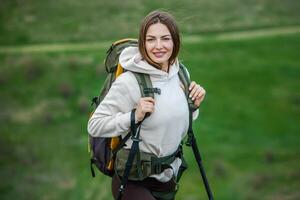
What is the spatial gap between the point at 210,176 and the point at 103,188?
5.66m

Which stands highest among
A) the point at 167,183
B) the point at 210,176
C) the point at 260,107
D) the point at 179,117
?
the point at 179,117

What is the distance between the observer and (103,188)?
16.6 m

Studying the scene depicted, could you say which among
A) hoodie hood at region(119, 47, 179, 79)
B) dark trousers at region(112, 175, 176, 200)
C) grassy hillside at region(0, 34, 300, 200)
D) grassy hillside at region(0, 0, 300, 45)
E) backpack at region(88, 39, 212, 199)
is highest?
hoodie hood at region(119, 47, 179, 79)

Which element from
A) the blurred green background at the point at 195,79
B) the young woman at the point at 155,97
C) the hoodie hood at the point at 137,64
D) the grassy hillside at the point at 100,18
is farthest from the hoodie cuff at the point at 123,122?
the grassy hillside at the point at 100,18

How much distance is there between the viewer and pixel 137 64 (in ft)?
12.3

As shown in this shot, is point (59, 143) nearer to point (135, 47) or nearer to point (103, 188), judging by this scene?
point (103, 188)

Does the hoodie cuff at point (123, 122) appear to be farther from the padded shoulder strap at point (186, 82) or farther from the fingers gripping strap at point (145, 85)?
the padded shoulder strap at point (186, 82)

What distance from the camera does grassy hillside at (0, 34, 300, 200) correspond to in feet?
66.7

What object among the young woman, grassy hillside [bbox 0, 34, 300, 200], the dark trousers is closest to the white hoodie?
the young woman

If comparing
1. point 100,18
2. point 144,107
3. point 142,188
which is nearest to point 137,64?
point 144,107

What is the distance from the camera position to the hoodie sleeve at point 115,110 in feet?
12.3

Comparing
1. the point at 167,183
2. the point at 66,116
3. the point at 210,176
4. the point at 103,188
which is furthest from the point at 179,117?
the point at 66,116

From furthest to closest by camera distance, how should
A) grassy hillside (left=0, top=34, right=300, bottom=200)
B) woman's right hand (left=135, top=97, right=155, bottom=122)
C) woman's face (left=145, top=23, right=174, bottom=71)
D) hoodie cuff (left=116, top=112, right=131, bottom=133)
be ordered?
grassy hillside (left=0, top=34, right=300, bottom=200) → woman's face (left=145, top=23, right=174, bottom=71) → hoodie cuff (left=116, top=112, right=131, bottom=133) → woman's right hand (left=135, top=97, right=155, bottom=122)

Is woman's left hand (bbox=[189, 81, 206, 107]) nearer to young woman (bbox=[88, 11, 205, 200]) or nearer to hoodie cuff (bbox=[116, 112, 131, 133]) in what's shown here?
young woman (bbox=[88, 11, 205, 200])
